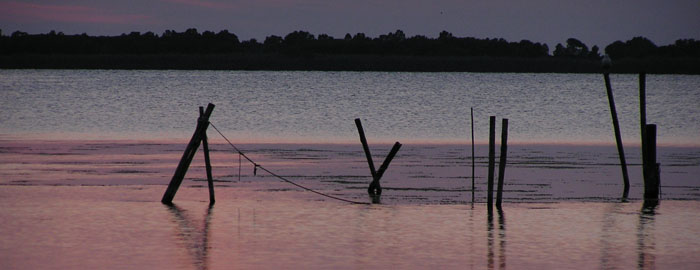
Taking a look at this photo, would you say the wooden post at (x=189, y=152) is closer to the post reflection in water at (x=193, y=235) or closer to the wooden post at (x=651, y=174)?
the post reflection in water at (x=193, y=235)

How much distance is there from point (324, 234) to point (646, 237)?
6.12 metres

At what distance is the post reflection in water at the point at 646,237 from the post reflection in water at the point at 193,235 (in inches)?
278

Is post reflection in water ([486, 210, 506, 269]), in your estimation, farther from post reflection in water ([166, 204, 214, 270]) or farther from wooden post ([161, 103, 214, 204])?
wooden post ([161, 103, 214, 204])

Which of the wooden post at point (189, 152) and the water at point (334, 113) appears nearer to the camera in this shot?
the wooden post at point (189, 152)

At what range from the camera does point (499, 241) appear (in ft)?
70.3

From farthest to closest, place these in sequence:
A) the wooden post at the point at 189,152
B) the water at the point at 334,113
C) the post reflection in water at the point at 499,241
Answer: the water at the point at 334,113
the wooden post at the point at 189,152
the post reflection in water at the point at 499,241

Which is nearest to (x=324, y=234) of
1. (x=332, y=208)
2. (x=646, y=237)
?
(x=332, y=208)

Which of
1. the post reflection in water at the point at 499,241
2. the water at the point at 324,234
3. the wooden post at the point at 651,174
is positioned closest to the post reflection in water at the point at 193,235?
the water at the point at 324,234

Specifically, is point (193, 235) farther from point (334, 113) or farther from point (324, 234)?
point (334, 113)

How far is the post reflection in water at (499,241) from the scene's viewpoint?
62.2ft

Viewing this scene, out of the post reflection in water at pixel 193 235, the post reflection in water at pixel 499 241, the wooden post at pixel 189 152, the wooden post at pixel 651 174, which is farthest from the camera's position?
the wooden post at pixel 651 174

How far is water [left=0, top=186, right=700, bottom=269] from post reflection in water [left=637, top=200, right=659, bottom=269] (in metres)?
0.03

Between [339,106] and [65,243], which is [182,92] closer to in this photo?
[339,106]

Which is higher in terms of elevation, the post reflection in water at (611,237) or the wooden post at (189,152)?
the wooden post at (189,152)
